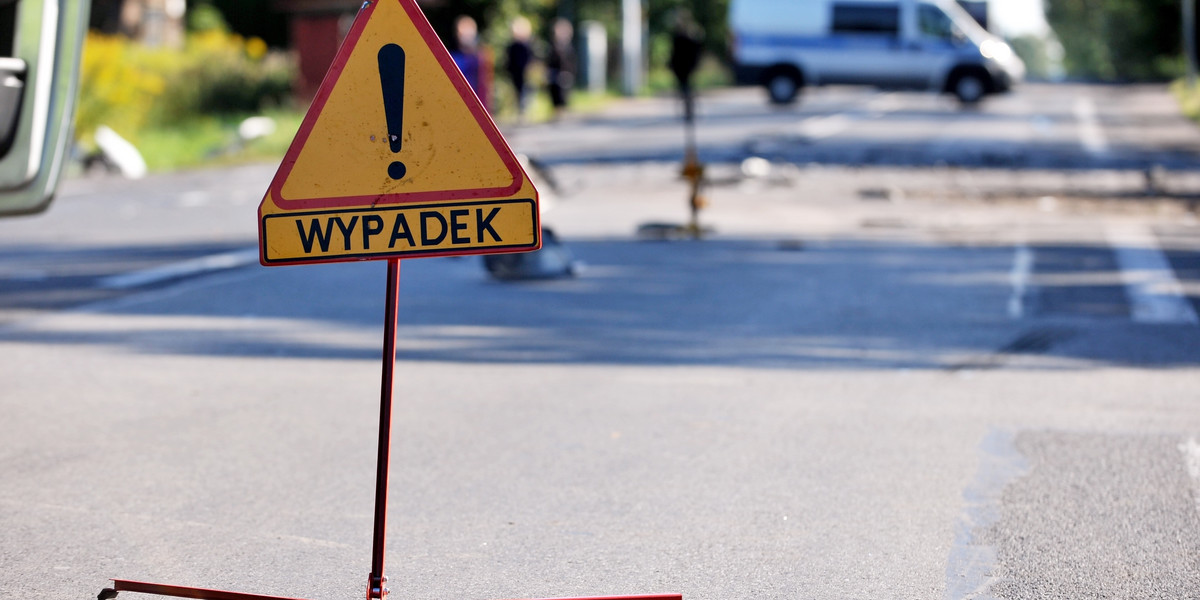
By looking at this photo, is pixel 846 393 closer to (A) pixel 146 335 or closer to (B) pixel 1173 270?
(A) pixel 146 335

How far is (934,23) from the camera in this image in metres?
33.0

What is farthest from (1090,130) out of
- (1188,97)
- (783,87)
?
(783,87)

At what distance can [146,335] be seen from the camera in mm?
9164

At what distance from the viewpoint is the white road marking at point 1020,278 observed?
10.0 meters

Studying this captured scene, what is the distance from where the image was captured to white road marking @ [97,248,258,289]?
1149 centimetres

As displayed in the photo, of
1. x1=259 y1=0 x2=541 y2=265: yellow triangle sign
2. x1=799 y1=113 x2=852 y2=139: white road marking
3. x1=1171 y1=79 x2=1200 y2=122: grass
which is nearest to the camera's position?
x1=259 y1=0 x2=541 y2=265: yellow triangle sign

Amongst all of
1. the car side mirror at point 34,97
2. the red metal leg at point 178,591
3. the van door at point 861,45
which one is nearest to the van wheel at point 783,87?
the van door at point 861,45

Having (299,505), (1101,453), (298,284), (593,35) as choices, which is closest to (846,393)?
(1101,453)

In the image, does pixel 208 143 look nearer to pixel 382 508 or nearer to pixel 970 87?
pixel 970 87

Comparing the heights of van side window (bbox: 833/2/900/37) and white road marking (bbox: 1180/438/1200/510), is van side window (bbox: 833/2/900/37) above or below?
above

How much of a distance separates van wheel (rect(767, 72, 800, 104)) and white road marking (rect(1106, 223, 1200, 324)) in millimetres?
20411

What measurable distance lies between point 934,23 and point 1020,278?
22640mm

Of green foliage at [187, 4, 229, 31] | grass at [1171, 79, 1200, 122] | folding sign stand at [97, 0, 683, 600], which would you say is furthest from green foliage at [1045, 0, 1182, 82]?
folding sign stand at [97, 0, 683, 600]

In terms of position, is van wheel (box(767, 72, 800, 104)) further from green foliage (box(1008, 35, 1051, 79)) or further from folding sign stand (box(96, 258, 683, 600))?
green foliage (box(1008, 35, 1051, 79))
